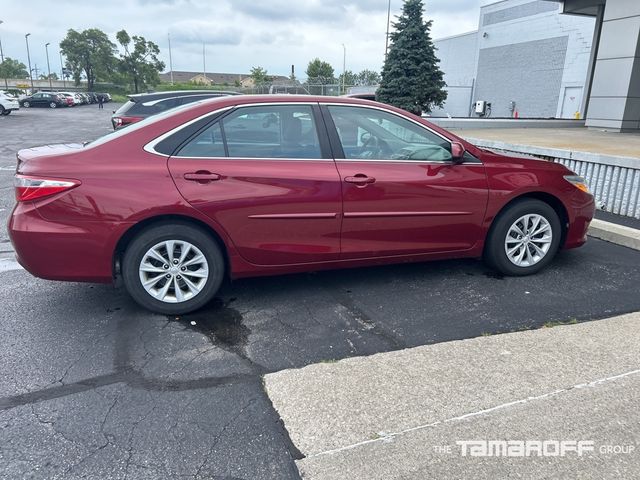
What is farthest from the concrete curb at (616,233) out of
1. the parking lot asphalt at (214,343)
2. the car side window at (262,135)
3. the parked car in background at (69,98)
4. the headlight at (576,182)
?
the parked car in background at (69,98)

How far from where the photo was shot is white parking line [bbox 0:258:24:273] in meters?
4.71

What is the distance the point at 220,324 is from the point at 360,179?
1.56m

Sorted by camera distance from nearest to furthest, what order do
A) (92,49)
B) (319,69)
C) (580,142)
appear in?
(580,142) < (92,49) < (319,69)

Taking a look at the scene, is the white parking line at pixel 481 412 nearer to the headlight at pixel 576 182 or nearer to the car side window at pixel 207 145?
the headlight at pixel 576 182

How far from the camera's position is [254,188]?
12.0ft

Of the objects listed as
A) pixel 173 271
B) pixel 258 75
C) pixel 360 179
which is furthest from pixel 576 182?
pixel 258 75

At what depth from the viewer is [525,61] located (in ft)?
102

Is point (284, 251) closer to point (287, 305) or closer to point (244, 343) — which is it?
point (287, 305)

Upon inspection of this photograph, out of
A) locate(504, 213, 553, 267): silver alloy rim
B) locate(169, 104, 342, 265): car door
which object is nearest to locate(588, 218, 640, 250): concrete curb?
locate(504, 213, 553, 267): silver alloy rim

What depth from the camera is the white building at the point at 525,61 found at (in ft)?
89.4

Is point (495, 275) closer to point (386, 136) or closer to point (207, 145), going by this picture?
point (386, 136)

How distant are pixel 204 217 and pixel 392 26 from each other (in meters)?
15.8

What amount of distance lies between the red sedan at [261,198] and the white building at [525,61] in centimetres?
2229

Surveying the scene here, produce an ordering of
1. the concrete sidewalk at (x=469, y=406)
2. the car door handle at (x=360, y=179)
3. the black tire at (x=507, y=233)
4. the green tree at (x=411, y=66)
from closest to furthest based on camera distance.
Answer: the concrete sidewalk at (x=469, y=406)
the car door handle at (x=360, y=179)
the black tire at (x=507, y=233)
the green tree at (x=411, y=66)
